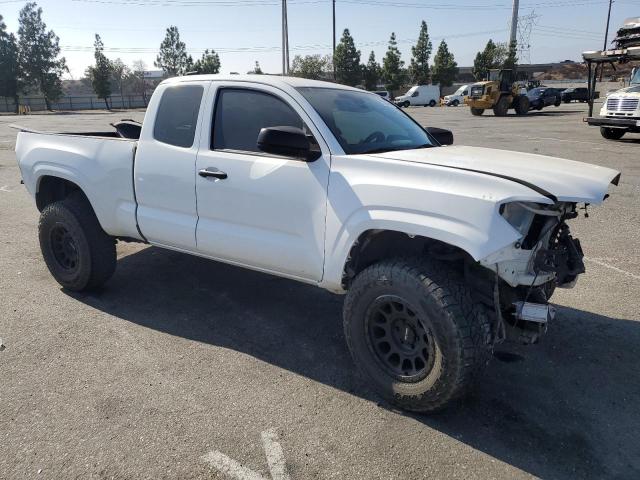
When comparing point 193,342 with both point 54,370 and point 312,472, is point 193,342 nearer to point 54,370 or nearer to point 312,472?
point 54,370

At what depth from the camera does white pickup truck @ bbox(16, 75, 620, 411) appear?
279 cm

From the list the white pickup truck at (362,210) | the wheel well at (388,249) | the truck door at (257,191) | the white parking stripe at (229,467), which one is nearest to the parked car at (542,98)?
the white pickup truck at (362,210)

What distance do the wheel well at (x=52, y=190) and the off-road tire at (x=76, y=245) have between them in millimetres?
237

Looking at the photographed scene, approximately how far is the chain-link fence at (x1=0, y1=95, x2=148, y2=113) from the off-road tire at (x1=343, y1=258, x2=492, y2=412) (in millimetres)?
69068

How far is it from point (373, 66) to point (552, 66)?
48.0 m

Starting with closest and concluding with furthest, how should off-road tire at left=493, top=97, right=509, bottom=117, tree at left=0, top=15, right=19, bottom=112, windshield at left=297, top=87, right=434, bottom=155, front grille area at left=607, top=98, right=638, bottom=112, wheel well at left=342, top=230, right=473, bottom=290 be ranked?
wheel well at left=342, top=230, right=473, bottom=290
windshield at left=297, top=87, right=434, bottom=155
front grille area at left=607, top=98, right=638, bottom=112
off-road tire at left=493, top=97, right=509, bottom=117
tree at left=0, top=15, right=19, bottom=112

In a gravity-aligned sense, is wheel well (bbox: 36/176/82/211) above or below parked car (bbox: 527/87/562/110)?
below

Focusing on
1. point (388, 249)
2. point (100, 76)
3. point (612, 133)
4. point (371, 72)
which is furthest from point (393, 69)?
point (388, 249)

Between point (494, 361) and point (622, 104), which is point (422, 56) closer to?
point (622, 104)

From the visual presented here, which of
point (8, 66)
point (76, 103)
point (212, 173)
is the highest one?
point (8, 66)

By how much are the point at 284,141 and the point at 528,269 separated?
1598 mm

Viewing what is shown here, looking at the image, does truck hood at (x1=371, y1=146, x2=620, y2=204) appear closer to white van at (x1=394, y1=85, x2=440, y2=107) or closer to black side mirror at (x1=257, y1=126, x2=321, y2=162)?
black side mirror at (x1=257, y1=126, x2=321, y2=162)

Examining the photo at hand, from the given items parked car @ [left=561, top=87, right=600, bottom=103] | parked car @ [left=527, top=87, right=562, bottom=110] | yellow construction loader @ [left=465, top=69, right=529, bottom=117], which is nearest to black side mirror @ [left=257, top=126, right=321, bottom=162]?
yellow construction loader @ [left=465, top=69, right=529, bottom=117]

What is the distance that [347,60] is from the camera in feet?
228
